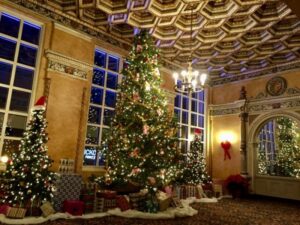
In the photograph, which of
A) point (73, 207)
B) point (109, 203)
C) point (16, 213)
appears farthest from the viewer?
point (109, 203)

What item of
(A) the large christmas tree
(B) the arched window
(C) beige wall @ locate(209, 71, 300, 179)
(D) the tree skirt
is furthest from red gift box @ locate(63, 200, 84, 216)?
(B) the arched window

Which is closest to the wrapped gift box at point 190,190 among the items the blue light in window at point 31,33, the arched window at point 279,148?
the arched window at point 279,148

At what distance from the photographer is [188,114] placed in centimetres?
970

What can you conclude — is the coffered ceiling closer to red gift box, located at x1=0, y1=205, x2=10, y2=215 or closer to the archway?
A: the archway

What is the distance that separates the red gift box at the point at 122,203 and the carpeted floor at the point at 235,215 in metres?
0.43

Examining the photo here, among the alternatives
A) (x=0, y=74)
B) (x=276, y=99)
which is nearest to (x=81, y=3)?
(x=0, y=74)

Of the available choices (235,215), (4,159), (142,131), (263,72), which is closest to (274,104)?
(263,72)

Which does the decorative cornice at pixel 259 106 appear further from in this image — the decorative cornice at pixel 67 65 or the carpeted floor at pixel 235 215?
the decorative cornice at pixel 67 65

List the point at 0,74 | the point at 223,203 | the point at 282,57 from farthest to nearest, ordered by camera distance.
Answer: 1. the point at 282,57
2. the point at 223,203
3. the point at 0,74

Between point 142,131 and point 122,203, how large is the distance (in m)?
1.59

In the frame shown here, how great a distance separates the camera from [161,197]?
568cm

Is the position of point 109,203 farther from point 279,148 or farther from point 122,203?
point 279,148

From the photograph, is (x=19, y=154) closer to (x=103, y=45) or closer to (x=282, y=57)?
(x=103, y=45)

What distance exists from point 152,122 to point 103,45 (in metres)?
2.89
